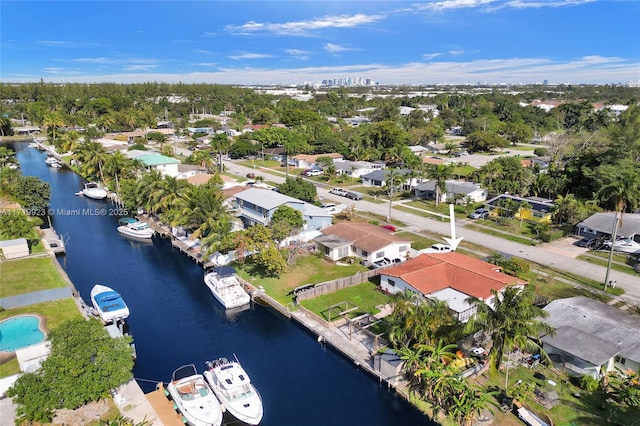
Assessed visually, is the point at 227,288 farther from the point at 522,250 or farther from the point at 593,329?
the point at 522,250

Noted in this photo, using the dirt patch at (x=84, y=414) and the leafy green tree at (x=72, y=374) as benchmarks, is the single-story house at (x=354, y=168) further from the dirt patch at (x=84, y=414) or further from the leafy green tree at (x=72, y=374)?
the dirt patch at (x=84, y=414)

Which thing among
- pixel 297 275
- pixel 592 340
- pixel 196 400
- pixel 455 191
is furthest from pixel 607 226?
pixel 196 400

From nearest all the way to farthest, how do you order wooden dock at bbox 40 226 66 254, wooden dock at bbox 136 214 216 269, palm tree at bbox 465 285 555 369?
palm tree at bbox 465 285 555 369 → wooden dock at bbox 136 214 216 269 → wooden dock at bbox 40 226 66 254

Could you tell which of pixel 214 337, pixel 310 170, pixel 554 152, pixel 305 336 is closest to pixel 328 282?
pixel 305 336

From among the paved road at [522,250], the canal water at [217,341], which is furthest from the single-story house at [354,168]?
the canal water at [217,341]

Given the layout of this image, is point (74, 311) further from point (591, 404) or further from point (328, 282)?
point (591, 404)

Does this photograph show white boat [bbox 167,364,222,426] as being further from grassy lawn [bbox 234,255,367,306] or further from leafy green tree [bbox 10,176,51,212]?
leafy green tree [bbox 10,176,51,212]

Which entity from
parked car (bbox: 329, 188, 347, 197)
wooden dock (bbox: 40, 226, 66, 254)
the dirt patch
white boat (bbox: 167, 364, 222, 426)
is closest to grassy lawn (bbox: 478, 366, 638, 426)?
white boat (bbox: 167, 364, 222, 426)
